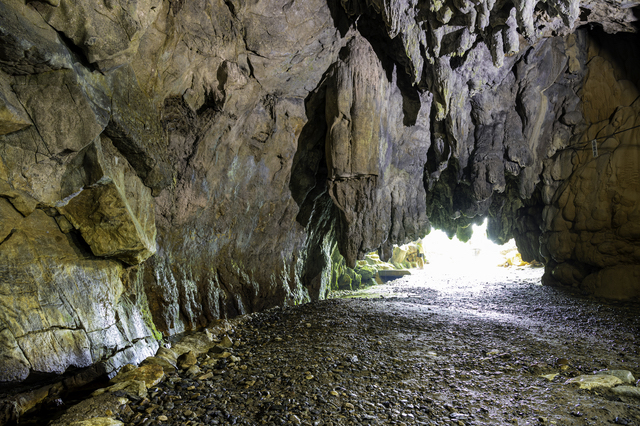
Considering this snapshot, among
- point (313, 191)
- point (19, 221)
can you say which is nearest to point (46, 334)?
point (19, 221)

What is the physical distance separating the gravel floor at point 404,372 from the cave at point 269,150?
174 cm

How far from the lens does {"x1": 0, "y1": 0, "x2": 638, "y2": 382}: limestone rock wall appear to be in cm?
445

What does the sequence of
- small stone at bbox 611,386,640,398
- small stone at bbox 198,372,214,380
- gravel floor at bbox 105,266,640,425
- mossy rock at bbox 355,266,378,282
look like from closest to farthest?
gravel floor at bbox 105,266,640,425 < small stone at bbox 611,386,640,398 < small stone at bbox 198,372,214,380 < mossy rock at bbox 355,266,378,282

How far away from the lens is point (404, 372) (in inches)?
187

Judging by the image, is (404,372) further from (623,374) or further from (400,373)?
(623,374)

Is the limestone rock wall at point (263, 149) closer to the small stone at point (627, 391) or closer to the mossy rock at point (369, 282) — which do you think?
the small stone at point (627, 391)

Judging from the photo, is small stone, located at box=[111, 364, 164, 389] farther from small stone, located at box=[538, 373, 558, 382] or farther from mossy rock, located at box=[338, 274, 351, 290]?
mossy rock, located at box=[338, 274, 351, 290]

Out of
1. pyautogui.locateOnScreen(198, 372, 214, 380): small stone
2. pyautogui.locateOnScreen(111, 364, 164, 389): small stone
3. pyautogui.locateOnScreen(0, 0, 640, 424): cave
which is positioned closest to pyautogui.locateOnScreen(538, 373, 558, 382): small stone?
pyautogui.locateOnScreen(198, 372, 214, 380): small stone

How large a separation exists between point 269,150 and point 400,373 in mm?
6445

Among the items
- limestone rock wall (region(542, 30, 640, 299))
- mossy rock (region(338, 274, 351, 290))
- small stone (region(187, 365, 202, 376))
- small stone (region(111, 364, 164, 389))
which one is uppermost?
limestone rock wall (region(542, 30, 640, 299))

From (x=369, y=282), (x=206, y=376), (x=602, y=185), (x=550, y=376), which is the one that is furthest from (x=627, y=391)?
(x=369, y=282)

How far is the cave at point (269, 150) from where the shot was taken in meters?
4.46

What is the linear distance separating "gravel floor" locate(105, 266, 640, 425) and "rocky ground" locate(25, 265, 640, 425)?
16 mm

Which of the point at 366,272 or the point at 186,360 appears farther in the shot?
the point at 366,272
